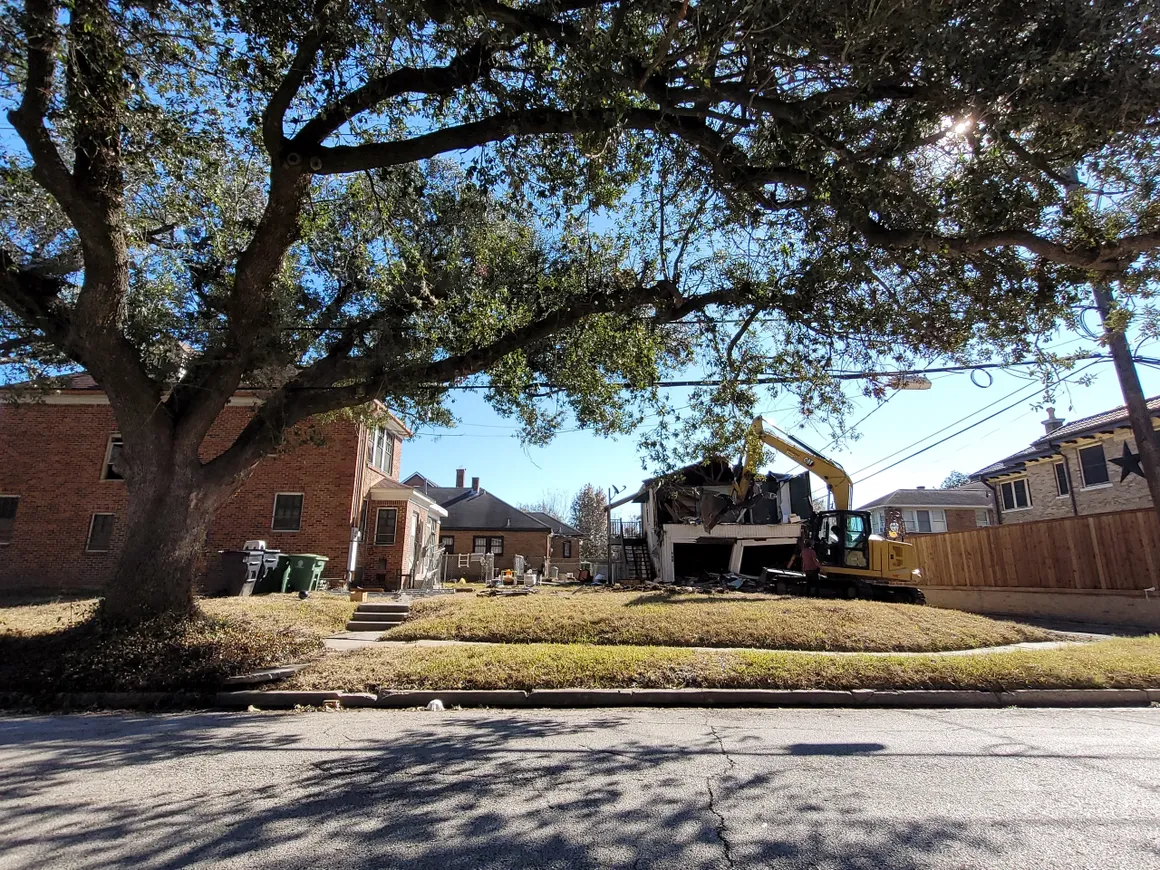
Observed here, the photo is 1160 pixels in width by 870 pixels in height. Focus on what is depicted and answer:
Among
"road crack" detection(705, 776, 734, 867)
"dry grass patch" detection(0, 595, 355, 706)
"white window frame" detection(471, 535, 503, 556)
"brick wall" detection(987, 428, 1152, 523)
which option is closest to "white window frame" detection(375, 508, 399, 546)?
"dry grass patch" detection(0, 595, 355, 706)

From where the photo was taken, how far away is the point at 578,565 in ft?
144

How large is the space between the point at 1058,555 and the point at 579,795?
58.1 feet

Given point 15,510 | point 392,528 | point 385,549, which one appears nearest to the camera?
point 15,510

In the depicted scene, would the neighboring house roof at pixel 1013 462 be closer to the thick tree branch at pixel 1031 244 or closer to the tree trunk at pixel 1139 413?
the tree trunk at pixel 1139 413

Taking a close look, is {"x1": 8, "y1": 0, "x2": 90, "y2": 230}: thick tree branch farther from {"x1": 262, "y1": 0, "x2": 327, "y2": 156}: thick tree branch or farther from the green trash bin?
the green trash bin

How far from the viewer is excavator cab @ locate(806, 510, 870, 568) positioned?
55.3 ft

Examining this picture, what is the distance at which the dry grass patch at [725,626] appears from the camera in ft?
33.2

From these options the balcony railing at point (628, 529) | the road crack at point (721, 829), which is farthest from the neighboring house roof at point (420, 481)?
the road crack at point (721, 829)

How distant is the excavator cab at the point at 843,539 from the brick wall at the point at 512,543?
22.4m

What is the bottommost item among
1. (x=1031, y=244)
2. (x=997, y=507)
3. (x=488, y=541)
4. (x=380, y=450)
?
(x=488, y=541)

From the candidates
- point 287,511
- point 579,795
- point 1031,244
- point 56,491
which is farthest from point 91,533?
point 1031,244

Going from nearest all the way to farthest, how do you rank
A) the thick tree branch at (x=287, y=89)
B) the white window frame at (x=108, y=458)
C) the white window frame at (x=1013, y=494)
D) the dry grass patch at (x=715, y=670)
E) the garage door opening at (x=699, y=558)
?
1. the thick tree branch at (x=287, y=89)
2. the dry grass patch at (x=715, y=670)
3. the white window frame at (x=108, y=458)
4. the white window frame at (x=1013, y=494)
5. the garage door opening at (x=699, y=558)

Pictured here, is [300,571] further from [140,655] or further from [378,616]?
[140,655]

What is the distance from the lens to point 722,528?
22.9 m
